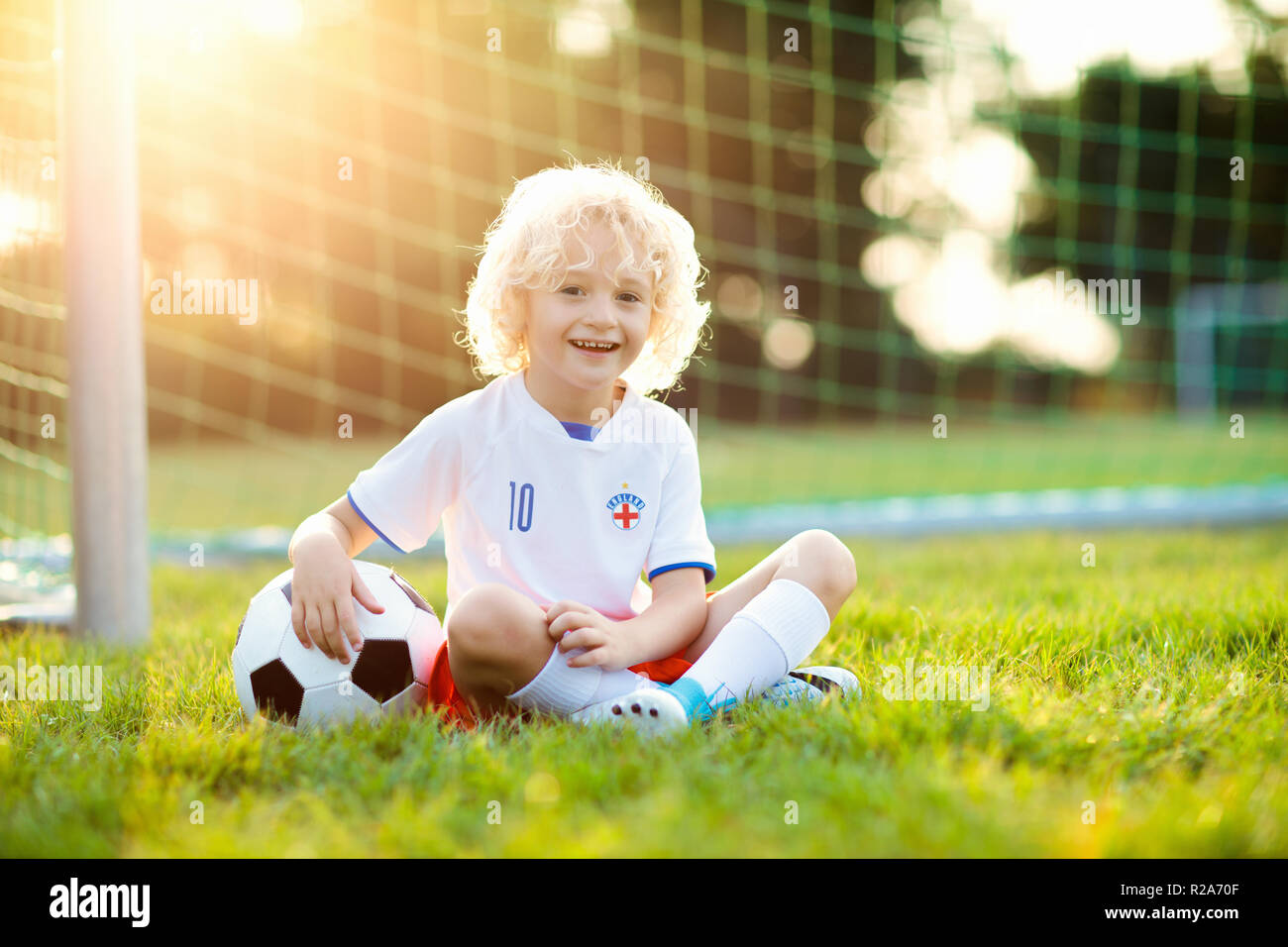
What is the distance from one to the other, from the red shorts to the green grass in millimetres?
88

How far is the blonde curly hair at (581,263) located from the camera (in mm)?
1616

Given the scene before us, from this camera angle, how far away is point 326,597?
1.47 meters

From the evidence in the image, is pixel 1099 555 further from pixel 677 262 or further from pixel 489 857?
pixel 489 857

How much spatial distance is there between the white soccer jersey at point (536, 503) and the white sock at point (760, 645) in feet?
0.40

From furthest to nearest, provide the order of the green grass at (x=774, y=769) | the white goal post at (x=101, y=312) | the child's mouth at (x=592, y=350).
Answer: the white goal post at (x=101, y=312) < the child's mouth at (x=592, y=350) < the green grass at (x=774, y=769)

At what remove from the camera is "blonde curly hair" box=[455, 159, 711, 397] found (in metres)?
1.62

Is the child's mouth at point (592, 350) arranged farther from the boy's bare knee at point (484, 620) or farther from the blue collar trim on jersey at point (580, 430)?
the boy's bare knee at point (484, 620)

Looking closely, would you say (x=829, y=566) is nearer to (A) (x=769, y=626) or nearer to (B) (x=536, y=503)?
(A) (x=769, y=626)

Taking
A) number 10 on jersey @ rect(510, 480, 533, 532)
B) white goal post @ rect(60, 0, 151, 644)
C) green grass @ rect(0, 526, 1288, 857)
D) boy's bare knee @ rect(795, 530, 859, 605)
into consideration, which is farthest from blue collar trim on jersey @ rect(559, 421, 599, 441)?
white goal post @ rect(60, 0, 151, 644)

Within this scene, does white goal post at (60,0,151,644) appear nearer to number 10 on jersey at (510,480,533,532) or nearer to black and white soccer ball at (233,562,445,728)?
black and white soccer ball at (233,562,445,728)

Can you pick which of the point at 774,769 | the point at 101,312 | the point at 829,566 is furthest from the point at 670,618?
the point at 101,312

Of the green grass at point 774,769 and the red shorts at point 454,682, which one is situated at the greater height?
the red shorts at point 454,682

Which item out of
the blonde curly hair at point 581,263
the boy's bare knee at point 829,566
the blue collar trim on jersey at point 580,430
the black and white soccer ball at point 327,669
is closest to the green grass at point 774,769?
the black and white soccer ball at point 327,669

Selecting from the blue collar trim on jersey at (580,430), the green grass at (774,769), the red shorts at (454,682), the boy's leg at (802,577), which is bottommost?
the green grass at (774,769)
